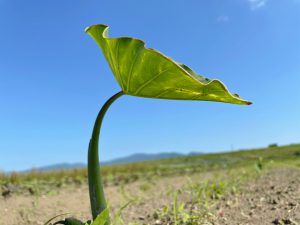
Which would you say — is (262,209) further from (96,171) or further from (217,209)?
(96,171)

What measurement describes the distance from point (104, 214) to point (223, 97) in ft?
1.94

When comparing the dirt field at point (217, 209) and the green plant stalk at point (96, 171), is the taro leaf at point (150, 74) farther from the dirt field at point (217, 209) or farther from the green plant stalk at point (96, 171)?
the dirt field at point (217, 209)

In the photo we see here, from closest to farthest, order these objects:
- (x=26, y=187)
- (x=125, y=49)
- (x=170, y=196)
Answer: (x=125, y=49)
(x=170, y=196)
(x=26, y=187)

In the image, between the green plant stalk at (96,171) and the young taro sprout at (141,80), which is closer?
the young taro sprout at (141,80)

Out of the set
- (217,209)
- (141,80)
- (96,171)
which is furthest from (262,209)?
(141,80)

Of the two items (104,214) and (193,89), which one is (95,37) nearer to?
(193,89)

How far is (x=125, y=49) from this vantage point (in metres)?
1.33

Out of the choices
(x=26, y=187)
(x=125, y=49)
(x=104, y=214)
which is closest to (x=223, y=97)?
(x=125, y=49)

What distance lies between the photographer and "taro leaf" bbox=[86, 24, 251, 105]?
4.33ft

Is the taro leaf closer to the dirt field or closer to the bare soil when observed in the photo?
the dirt field

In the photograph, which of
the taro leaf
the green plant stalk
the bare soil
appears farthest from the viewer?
the bare soil

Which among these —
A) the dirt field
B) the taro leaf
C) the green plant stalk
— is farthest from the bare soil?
the taro leaf

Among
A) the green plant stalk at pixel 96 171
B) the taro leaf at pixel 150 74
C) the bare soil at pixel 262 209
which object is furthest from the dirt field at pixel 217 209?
the taro leaf at pixel 150 74

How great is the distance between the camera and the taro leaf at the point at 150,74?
1.32 meters
